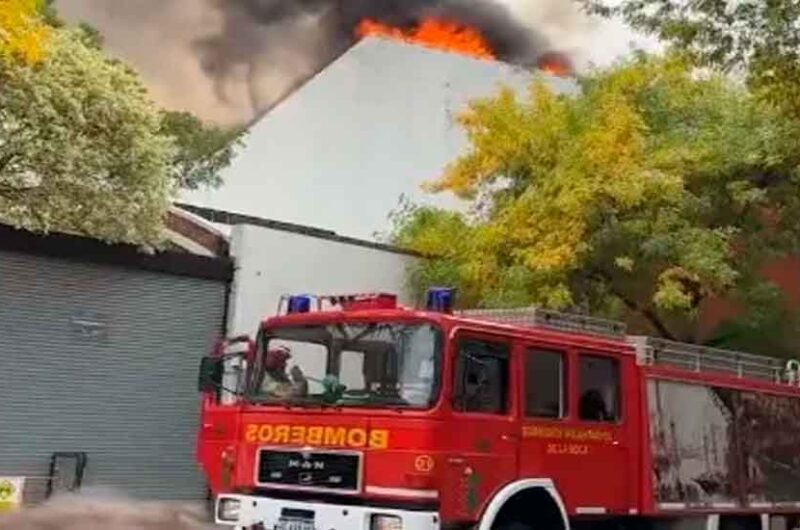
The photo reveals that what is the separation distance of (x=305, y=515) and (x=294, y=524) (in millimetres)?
134

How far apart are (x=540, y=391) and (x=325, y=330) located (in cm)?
184

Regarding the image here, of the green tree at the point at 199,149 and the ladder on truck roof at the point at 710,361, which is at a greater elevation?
the green tree at the point at 199,149

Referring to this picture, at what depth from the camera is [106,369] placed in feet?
46.7

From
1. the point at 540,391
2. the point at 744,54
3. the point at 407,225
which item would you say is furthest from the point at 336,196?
the point at 540,391

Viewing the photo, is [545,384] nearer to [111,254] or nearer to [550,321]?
[550,321]

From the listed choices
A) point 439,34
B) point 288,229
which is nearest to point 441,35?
point 439,34

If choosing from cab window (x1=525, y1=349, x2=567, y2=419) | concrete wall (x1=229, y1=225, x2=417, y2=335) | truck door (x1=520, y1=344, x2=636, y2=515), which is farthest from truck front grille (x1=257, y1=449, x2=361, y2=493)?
concrete wall (x1=229, y1=225, x2=417, y2=335)

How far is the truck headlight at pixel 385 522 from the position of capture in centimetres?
784

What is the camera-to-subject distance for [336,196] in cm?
2780

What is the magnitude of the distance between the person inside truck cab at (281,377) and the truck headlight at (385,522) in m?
1.22

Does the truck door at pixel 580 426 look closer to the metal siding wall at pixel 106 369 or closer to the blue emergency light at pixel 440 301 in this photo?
the blue emergency light at pixel 440 301

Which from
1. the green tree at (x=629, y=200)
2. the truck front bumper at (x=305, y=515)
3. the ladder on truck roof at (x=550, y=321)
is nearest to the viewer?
the truck front bumper at (x=305, y=515)

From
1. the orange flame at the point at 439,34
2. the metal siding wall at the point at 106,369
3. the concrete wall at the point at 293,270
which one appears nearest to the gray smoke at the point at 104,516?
the metal siding wall at the point at 106,369

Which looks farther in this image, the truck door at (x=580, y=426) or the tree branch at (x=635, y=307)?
the tree branch at (x=635, y=307)
